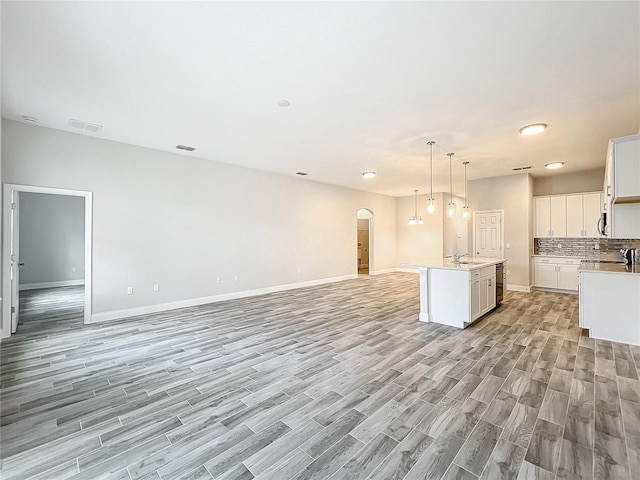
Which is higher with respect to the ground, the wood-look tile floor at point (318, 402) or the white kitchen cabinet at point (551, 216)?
the white kitchen cabinet at point (551, 216)

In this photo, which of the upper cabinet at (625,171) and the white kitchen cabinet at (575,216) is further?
the white kitchen cabinet at (575,216)

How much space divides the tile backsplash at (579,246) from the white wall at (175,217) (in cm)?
595

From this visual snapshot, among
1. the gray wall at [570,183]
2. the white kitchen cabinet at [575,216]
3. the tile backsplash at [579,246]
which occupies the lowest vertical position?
the tile backsplash at [579,246]

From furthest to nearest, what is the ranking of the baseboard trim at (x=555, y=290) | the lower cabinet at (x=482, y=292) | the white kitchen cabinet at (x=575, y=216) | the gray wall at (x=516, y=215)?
the gray wall at (x=516, y=215)
the baseboard trim at (x=555, y=290)
the white kitchen cabinet at (x=575, y=216)
the lower cabinet at (x=482, y=292)

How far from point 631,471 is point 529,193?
23.2 feet

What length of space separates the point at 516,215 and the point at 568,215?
109 cm

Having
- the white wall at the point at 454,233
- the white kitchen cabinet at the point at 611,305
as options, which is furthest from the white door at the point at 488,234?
the white kitchen cabinet at the point at 611,305

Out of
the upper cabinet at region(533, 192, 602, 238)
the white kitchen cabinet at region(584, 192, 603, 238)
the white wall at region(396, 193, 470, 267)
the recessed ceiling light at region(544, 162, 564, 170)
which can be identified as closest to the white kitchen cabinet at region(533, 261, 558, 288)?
the upper cabinet at region(533, 192, 602, 238)

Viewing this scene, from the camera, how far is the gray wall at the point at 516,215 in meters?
7.28

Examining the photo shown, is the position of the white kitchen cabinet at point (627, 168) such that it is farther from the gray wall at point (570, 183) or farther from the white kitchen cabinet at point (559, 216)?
the gray wall at point (570, 183)

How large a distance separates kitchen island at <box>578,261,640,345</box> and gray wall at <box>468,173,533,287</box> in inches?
130

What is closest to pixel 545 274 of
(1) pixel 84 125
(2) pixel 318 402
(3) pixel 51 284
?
(2) pixel 318 402

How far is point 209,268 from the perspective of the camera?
6.28 m

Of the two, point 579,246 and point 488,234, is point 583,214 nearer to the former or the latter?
point 579,246
